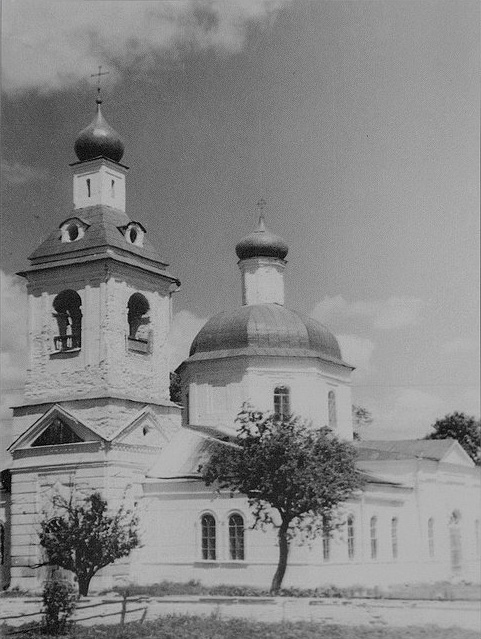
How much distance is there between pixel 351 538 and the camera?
1797 centimetres

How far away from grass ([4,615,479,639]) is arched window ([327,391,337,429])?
357 inches

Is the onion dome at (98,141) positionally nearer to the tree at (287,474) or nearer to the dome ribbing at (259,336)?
the tree at (287,474)

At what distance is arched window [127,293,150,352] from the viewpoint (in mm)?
16000

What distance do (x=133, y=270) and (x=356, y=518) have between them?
6345 millimetres

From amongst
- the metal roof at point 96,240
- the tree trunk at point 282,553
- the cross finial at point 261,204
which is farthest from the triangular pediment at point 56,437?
the cross finial at point 261,204

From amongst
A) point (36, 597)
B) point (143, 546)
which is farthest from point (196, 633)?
point (143, 546)

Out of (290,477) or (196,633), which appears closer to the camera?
(196,633)

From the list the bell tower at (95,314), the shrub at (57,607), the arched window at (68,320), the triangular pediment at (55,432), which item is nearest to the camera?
the shrub at (57,607)

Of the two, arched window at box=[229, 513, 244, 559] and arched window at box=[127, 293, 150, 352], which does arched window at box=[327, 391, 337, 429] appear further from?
arched window at box=[127, 293, 150, 352]

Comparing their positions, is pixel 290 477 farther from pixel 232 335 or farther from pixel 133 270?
pixel 232 335

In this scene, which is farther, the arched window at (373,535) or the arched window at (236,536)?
the arched window at (373,535)

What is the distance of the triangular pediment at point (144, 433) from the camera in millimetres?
15922

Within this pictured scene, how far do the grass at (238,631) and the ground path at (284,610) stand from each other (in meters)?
0.17

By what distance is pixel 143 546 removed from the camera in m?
14.7
